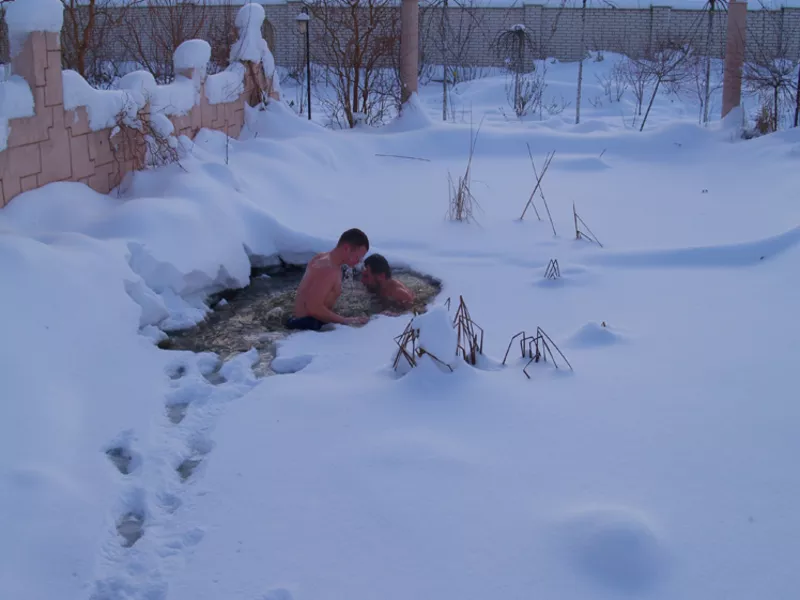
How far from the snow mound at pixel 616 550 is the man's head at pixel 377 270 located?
3417 millimetres

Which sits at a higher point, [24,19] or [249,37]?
[249,37]

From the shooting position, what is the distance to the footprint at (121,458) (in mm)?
3688

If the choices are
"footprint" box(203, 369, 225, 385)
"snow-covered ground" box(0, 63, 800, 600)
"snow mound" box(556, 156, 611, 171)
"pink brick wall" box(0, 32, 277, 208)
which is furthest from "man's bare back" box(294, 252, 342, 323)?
"snow mound" box(556, 156, 611, 171)

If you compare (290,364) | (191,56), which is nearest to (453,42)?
(191,56)

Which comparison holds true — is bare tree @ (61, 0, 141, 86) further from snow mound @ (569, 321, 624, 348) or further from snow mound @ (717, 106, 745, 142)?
snow mound @ (717, 106, 745, 142)

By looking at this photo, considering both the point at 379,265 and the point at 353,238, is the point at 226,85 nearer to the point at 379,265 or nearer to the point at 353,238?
the point at 379,265

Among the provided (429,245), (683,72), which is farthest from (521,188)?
(683,72)

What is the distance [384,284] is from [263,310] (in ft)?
2.93

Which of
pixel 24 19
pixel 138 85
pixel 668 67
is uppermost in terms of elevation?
pixel 668 67

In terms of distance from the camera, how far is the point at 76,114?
6.51m

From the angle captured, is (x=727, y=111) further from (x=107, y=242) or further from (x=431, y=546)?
(x=431, y=546)

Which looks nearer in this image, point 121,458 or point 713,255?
point 121,458

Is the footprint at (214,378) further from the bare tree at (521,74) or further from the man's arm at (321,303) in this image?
the bare tree at (521,74)

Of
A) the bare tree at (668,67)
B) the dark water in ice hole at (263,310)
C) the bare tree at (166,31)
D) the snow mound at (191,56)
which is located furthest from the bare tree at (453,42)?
the dark water in ice hole at (263,310)
